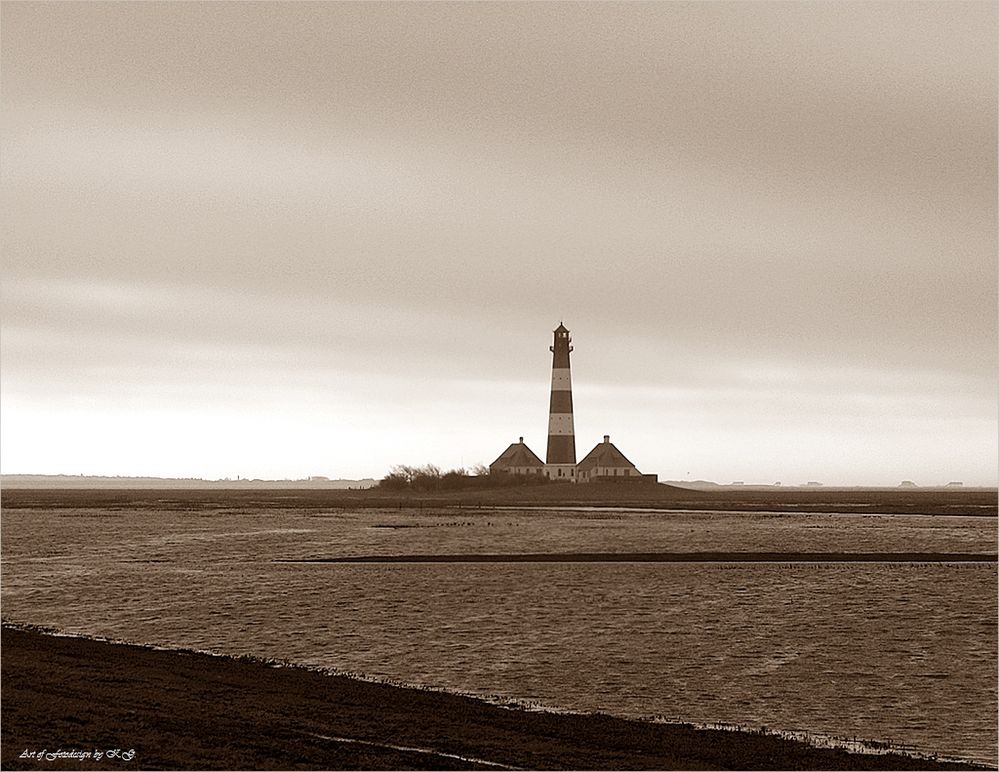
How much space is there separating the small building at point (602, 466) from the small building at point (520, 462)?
4.35 m

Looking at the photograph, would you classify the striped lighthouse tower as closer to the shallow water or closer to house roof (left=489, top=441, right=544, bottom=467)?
house roof (left=489, top=441, right=544, bottom=467)

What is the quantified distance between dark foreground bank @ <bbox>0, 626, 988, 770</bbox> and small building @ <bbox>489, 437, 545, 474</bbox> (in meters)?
105

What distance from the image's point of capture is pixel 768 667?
23.0 m

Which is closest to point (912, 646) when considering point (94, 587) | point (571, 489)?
point (94, 587)

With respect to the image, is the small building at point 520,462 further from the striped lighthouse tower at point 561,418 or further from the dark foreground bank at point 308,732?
the dark foreground bank at point 308,732

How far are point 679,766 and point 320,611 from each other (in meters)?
17.0

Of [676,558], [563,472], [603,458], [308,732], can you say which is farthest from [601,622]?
[603,458]

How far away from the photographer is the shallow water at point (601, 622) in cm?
2002

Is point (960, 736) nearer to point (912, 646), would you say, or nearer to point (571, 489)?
point (912, 646)

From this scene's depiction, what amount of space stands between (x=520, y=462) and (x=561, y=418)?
11.6m

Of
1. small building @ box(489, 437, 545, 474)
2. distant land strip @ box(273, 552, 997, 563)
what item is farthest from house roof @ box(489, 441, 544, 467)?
distant land strip @ box(273, 552, 997, 563)

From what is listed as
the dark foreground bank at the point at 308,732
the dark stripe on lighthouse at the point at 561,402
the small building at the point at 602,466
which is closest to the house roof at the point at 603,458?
the small building at the point at 602,466

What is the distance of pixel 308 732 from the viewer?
15812 millimetres

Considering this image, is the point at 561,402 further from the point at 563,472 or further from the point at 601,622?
the point at 601,622
